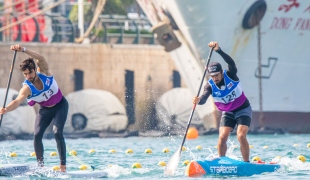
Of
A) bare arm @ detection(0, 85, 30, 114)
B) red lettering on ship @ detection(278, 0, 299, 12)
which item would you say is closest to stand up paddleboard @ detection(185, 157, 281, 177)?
bare arm @ detection(0, 85, 30, 114)

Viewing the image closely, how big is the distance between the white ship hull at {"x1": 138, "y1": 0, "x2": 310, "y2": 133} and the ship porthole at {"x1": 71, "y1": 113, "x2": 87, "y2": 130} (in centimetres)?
331

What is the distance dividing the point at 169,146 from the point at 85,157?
3.62 m

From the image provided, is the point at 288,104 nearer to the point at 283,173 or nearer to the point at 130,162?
the point at 130,162

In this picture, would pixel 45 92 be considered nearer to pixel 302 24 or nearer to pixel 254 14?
pixel 254 14

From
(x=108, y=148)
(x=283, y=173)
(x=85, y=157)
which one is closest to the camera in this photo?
(x=283, y=173)

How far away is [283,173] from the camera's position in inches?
650

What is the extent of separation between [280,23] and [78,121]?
6.40 meters

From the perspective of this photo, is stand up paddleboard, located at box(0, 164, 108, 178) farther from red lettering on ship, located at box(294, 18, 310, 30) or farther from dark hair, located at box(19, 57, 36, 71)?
red lettering on ship, located at box(294, 18, 310, 30)

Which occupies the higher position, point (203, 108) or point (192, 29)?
point (192, 29)

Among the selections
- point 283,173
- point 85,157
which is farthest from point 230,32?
point 283,173

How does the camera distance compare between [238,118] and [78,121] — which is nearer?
[238,118]

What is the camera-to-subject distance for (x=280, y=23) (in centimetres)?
2881

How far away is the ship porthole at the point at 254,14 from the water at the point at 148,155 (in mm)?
2958

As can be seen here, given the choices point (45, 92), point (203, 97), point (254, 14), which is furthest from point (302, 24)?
point (45, 92)
